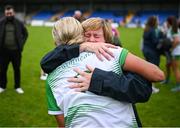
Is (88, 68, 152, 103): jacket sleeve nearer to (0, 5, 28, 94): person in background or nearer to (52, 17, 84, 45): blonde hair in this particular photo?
(52, 17, 84, 45): blonde hair

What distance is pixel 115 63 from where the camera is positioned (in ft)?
7.41

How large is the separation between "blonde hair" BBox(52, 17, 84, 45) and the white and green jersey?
11 centimetres

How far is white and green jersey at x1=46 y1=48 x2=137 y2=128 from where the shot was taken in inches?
87.8

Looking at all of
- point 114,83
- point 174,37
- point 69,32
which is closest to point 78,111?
point 114,83

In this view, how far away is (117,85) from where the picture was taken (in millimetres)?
2223

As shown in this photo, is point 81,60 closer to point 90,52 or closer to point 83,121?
point 90,52

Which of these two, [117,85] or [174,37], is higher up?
[117,85]

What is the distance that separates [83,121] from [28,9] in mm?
64017

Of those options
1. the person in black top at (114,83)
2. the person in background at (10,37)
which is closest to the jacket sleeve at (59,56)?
the person in black top at (114,83)

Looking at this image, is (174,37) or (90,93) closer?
(90,93)

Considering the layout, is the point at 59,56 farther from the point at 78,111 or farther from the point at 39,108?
the point at 39,108

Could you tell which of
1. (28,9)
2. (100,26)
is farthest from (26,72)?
(28,9)

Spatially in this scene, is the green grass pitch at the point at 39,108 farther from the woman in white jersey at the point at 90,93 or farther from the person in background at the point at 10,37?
the woman in white jersey at the point at 90,93

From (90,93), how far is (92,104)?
7 centimetres
